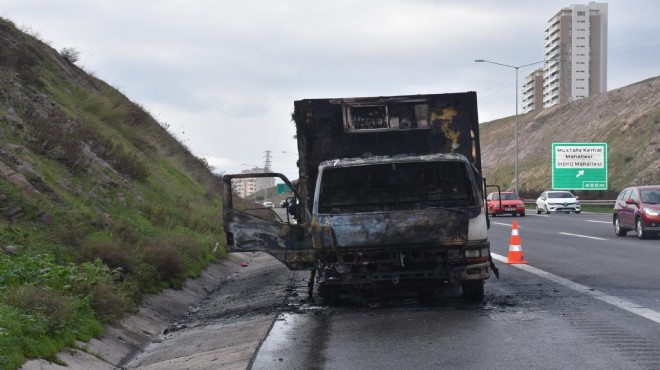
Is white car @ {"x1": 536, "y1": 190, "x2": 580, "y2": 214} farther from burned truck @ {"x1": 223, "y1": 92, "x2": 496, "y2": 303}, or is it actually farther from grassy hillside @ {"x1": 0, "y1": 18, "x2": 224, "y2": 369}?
burned truck @ {"x1": 223, "y1": 92, "x2": 496, "y2": 303}

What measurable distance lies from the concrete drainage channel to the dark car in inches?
478

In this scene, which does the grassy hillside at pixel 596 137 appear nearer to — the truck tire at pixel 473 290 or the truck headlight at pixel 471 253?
the truck tire at pixel 473 290

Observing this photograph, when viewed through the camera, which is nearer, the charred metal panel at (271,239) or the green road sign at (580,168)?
the charred metal panel at (271,239)

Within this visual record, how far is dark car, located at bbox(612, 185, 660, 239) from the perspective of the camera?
2356 centimetres

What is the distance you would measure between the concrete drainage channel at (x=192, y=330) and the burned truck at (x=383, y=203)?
1.04 meters

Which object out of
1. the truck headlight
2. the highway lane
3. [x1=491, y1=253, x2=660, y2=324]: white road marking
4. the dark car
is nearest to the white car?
the highway lane

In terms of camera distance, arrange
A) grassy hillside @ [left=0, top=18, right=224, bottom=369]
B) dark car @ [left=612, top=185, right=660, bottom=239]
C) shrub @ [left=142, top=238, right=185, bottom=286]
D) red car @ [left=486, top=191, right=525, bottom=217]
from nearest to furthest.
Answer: grassy hillside @ [left=0, top=18, right=224, bottom=369] → shrub @ [left=142, top=238, right=185, bottom=286] → dark car @ [left=612, top=185, right=660, bottom=239] → red car @ [left=486, top=191, right=525, bottom=217]

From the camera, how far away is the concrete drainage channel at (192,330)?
7949mm

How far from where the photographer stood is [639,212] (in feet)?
78.6

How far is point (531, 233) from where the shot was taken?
27.8 metres

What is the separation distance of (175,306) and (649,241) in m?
14.5

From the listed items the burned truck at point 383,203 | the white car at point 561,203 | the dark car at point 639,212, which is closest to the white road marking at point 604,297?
the burned truck at point 383,203

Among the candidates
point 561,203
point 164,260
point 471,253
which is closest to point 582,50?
point 561,203

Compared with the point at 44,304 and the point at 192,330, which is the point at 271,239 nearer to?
the point at 192,330
